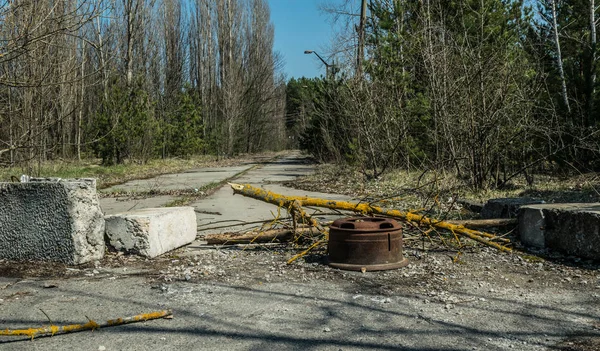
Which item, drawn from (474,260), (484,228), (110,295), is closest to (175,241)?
(110,295)

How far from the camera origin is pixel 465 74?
29.9 feet

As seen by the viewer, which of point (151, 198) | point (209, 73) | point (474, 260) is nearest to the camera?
point (474, 260)

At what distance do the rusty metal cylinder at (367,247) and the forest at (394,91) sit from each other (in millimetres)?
3604

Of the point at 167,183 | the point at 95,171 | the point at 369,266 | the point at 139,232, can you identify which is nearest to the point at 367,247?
the point at 369,266

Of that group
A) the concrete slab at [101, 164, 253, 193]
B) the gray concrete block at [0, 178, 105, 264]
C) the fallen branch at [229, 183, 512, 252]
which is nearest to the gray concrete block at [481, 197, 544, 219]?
the fallen branch at [229, 183, 512, 252]

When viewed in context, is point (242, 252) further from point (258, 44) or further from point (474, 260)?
point (258, 44)

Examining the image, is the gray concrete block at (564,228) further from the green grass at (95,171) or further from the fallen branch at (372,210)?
the green grass at (95,171)

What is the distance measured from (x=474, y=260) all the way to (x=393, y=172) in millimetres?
8355

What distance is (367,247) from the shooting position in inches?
183

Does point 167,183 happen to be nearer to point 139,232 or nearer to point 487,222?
point 139,232

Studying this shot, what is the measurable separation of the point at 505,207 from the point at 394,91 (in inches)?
280

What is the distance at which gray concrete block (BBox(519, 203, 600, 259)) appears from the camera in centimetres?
467

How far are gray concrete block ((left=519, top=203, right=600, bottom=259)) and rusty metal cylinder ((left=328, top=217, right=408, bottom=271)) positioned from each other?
1.54m

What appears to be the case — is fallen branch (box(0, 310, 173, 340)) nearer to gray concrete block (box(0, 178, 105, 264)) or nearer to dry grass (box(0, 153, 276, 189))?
gray concrete block (box(0, 178, 105, 264))
